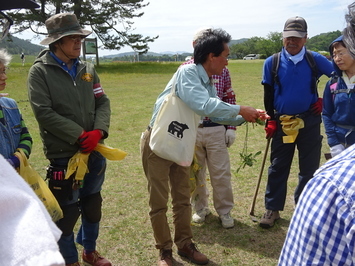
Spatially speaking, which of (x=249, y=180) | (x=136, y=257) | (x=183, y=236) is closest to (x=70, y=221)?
(x=136, y=257)

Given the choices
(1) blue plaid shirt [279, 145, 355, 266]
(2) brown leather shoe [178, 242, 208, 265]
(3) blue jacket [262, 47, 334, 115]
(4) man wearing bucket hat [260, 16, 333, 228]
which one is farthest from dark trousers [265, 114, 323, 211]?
(1) blue plaid shirt [279, 145, 355, 266]

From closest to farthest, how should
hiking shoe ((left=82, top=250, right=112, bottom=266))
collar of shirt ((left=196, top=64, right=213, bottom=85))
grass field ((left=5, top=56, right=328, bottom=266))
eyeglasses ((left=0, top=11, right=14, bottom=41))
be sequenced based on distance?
1. eyeglasses ((left=0, top=11, right=14, bottom=41))
2. collar of shirt ((left=196, top=64, right=213, bottom=85))
3. hiking shoe ((left=82, top=250, right=112, bottom=266))
4. grass field ((left=5, top=56, right=328, bottom=266))

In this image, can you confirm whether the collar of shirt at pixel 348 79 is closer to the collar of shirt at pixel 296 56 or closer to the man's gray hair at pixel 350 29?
the collar of shirt at pixel 296 56

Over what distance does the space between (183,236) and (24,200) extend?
9.44ft

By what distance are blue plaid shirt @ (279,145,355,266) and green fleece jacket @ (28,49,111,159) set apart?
2.31m

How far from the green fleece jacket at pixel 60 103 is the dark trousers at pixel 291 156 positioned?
6.51 feet

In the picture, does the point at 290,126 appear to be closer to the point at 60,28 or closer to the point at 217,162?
the point at 217,162

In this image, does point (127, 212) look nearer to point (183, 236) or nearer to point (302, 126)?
point (183, 236)

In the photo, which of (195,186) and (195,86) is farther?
(195,186)

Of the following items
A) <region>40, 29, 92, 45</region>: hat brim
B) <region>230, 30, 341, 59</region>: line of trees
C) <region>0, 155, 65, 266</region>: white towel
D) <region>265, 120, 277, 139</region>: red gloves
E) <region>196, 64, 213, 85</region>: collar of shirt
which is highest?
<region>230, 30, 341, 59</region>: line of trees

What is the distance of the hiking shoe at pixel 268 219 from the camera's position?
4168 millimetres

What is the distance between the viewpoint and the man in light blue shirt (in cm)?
306

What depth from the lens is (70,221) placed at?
125 inches

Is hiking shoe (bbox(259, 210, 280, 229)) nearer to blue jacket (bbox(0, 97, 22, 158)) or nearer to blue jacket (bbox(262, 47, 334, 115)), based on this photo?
blue jacket (bbox(262, 47, 334, 115))
